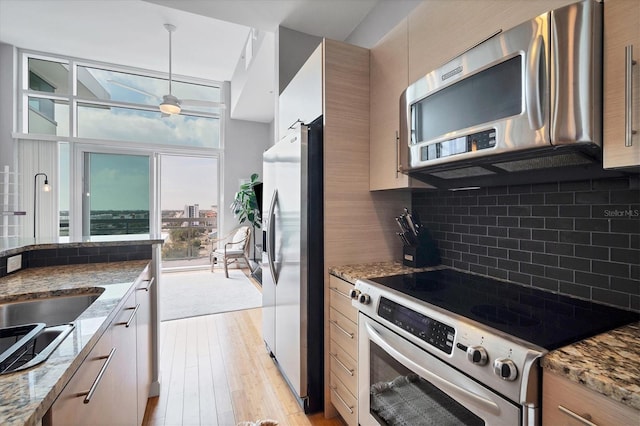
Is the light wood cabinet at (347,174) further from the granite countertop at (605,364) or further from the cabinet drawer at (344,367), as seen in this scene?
the granite countertop at (605,364)

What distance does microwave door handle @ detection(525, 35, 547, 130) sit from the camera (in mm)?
949

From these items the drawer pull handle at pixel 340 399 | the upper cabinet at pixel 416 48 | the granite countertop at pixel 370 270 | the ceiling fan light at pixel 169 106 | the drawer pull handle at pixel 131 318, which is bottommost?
the drawer pull handle at pixel 340 399

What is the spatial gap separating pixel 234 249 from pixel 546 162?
4.98 m

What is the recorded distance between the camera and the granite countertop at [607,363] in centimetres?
62

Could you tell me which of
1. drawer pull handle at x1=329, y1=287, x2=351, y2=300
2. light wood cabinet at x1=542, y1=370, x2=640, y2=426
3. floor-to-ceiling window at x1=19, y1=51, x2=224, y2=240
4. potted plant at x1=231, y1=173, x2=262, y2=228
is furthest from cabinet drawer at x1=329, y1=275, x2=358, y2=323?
floor-to-ceiling window at x1=19, y1=51, x2=224, y2=240

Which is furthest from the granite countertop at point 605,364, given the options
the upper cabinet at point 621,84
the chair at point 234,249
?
the chair at point 234,249

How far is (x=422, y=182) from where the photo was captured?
1.69 metres

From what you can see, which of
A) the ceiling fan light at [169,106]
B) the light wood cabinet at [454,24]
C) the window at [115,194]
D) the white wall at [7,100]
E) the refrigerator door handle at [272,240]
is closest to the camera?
the light wood cabinet at [454,24]

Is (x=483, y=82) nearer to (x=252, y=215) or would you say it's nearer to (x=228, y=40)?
(x=228, y=40)

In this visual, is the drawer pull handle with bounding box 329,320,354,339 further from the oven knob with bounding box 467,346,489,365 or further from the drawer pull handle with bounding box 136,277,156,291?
the drawer pull handle with bounding box 136,277,156,291

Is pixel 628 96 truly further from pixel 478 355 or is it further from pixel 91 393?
pixel 91 393

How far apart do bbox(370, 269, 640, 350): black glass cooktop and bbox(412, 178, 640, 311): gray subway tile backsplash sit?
0.08 meters

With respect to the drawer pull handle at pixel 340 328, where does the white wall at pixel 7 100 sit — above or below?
above

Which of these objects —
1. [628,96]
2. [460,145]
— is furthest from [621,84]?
[460,145]
